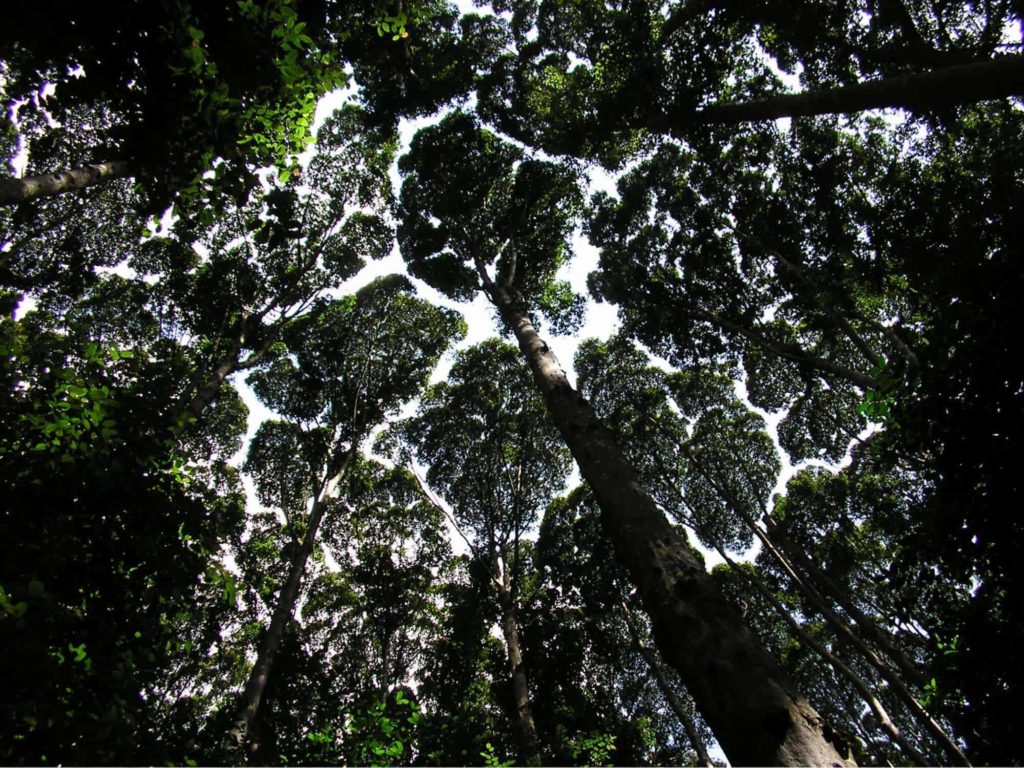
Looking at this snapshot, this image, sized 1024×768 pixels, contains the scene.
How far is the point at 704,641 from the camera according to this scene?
8.20 feet

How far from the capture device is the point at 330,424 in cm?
1441

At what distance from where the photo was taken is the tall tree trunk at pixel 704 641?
2.02m

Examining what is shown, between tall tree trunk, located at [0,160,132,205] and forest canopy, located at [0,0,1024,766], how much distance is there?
0.04 metres

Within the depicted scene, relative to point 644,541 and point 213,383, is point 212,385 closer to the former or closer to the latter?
point 213,383

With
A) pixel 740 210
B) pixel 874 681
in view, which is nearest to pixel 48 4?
pixel 740 210

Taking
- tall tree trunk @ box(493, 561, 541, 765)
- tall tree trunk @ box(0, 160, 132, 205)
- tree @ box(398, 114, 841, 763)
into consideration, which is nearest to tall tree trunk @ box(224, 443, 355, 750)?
tall tree trunk @ box(493, 561, 541, 765)

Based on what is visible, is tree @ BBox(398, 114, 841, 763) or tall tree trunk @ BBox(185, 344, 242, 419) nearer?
tree @ BBox(398, 114, 841, 763)

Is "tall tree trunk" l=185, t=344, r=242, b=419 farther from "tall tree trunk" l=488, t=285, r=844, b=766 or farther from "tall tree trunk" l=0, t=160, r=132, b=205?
"tall tree trunk" l=488, t=285, r=844, b=766

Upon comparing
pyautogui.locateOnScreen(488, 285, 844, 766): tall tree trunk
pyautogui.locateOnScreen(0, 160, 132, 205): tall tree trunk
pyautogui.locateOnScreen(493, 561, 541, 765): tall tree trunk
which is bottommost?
pyautogui.locateOnScreen(488, 285, 844, 766): tall tree trunk

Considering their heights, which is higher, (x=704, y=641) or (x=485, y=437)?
(x=485, y=437)

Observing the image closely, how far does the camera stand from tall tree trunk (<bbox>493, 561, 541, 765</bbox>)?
8734mm

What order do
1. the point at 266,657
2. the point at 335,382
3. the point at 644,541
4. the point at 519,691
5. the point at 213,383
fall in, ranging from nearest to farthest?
the point at 644,541 < the point at 266,657 < the point at 519,691 < the point at 213,383 < the point at 335,382

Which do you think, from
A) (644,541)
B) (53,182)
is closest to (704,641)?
(644,541)

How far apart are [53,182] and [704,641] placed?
5.68 meters
